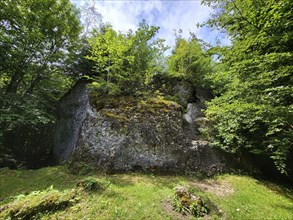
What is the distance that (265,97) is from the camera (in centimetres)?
565

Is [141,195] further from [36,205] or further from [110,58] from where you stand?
[110,58]

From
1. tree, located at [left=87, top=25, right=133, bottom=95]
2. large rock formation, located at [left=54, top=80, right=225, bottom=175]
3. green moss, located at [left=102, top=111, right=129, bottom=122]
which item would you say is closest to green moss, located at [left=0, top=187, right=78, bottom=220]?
large rock formation, located at [left=54, top=80, right=225, bottom=175]

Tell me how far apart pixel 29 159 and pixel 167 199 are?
10.6 m

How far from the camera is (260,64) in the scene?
16.5 feet

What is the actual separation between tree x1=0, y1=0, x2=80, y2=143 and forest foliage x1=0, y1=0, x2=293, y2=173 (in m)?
0.04

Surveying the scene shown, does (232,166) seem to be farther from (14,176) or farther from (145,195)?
(14,176)

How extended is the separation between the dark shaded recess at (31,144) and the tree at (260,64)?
1112 cm

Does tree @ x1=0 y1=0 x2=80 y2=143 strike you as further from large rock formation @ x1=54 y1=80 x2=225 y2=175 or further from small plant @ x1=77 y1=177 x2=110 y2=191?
small plant @ x1=77 y1=177 x2=110 y2=191

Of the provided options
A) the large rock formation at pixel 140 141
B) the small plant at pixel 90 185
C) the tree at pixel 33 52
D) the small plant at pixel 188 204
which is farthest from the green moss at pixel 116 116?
the small plant at pixel 188 204

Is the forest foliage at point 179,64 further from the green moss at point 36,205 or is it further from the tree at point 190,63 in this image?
the green moss at point 36,205

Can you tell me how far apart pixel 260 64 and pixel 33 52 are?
10041 mm

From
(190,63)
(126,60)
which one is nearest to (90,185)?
(126,60)

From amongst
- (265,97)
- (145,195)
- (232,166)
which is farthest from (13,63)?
(232,166)

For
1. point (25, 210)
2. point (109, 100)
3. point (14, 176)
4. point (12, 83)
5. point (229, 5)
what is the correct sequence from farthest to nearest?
point (12, 83), point (109, 100), point (14, 176), point (229, 5), point (25, 210)
